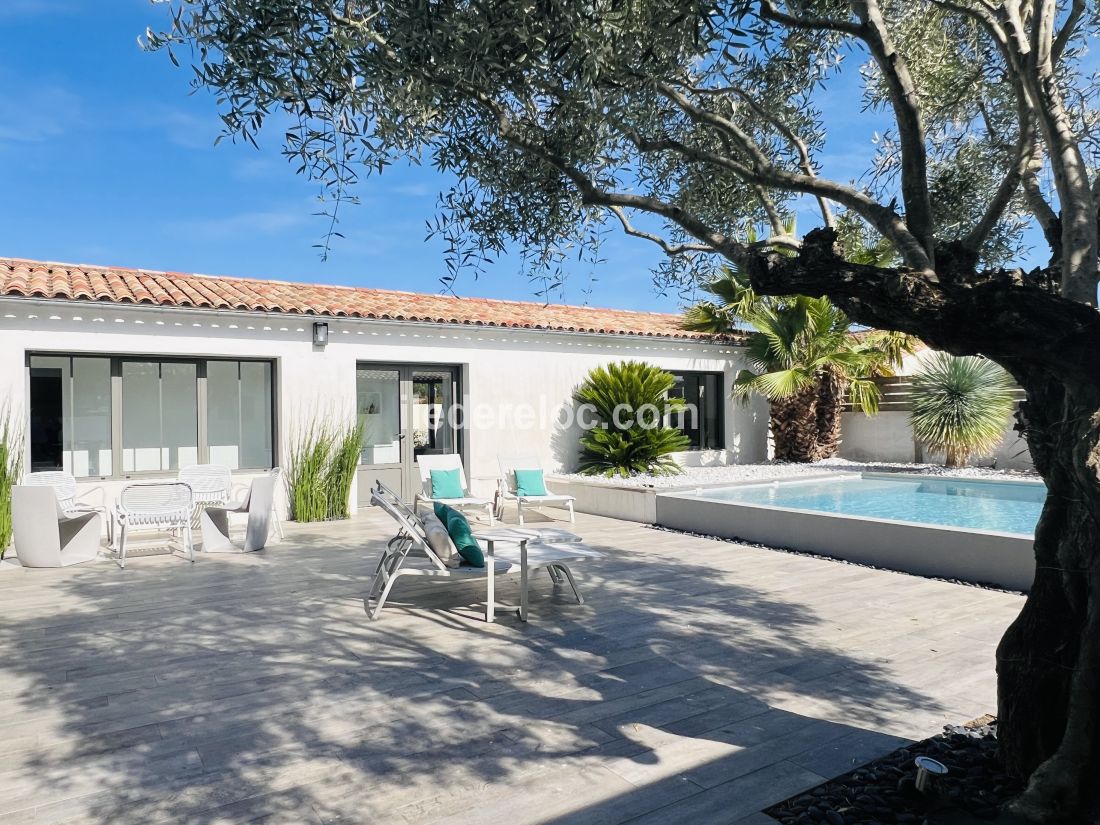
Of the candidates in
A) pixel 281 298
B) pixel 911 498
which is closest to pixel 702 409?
pixel 911 498

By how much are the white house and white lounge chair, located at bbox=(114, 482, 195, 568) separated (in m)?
2.23

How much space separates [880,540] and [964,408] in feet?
32.5

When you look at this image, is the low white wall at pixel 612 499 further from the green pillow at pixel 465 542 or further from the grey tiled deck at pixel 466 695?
the green pillow at pixel 465 542

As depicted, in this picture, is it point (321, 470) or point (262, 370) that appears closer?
point (321, 470)

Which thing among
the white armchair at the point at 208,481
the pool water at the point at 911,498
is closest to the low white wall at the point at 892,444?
the pool water at the point at 911,498

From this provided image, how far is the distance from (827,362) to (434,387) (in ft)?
30.6

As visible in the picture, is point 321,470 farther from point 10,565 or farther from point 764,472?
point 764,472

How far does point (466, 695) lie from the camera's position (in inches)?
Result: 177

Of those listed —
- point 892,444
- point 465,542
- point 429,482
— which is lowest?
point 465,542

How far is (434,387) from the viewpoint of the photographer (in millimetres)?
14188

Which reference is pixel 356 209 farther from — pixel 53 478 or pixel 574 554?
pixel 53 478

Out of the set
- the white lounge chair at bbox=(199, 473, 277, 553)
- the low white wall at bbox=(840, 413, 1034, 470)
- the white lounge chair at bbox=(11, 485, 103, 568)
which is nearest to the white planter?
the white lounge chair at bbox=(11, 485, 103, 568)

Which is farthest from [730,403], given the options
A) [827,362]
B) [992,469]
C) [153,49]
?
[153,49]

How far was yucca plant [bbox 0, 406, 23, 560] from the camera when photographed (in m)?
9.05
